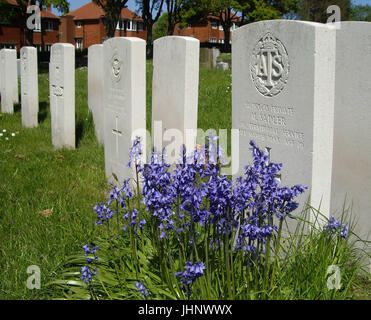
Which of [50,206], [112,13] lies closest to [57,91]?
[50,206]

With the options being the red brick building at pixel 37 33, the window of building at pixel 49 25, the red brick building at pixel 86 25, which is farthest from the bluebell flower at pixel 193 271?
the red brick building at pixel 86 25

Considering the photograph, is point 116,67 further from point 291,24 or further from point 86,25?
point 86,25

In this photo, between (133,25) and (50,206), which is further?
(133,25)

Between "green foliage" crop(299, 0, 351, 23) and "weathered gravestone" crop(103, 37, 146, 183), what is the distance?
4393cm

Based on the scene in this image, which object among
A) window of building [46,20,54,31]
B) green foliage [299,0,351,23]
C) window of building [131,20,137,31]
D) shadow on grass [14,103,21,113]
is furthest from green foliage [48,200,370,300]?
window of building [131,20,137,31]

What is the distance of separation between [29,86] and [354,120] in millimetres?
7958

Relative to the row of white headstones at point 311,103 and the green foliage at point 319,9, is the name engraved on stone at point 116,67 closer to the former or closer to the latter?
the row of white headstones at point 311,103

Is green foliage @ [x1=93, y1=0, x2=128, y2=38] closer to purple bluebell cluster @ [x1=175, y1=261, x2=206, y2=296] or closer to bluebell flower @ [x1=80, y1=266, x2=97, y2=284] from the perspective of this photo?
bluebell flower @ [x1=80, y1=266, x2=97, y2=284]

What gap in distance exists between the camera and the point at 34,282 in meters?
3.42

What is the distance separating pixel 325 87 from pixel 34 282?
→ 255cm

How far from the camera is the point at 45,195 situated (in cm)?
560

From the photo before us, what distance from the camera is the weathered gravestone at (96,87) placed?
27.9ft

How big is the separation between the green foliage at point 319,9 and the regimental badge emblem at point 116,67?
4397 centimetres

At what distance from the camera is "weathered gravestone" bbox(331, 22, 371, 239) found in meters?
3.61
